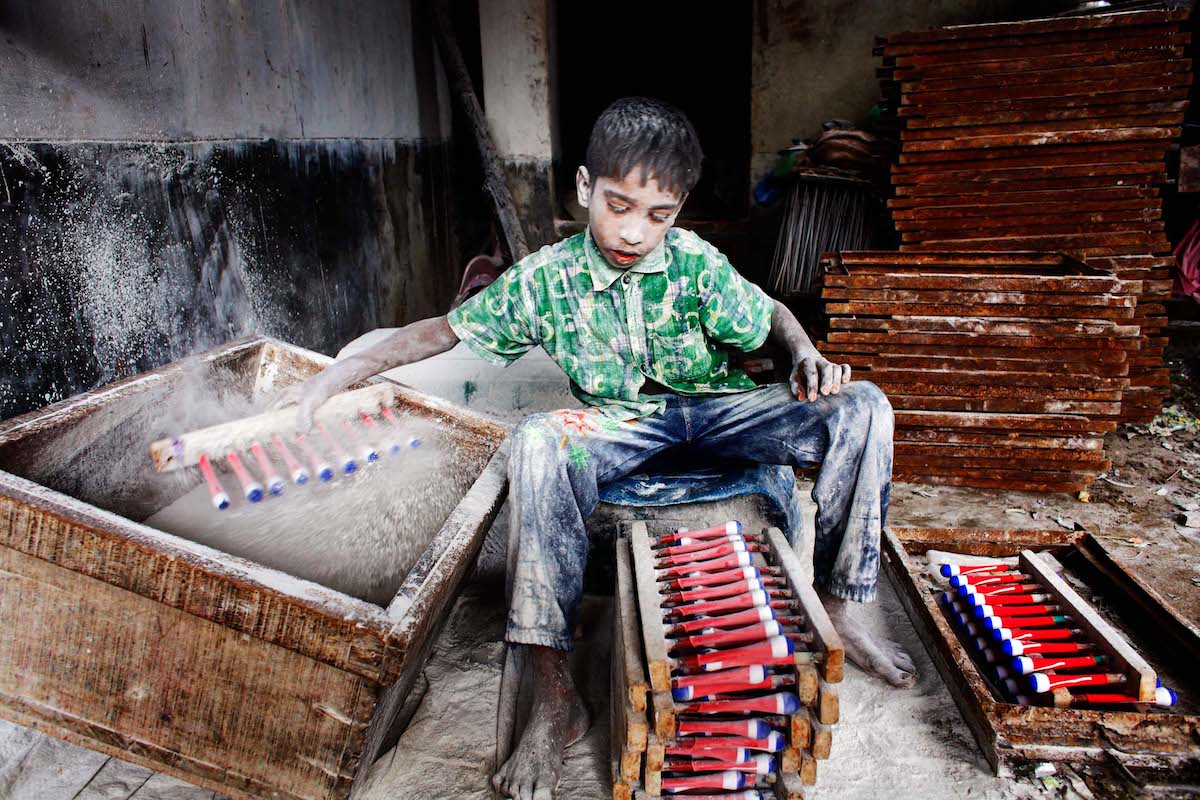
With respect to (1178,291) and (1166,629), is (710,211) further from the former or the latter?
(1166,629)

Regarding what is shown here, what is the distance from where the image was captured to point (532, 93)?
21.2 ft

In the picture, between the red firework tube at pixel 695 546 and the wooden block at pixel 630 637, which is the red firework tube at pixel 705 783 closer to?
the wooden block at pixel 630 637

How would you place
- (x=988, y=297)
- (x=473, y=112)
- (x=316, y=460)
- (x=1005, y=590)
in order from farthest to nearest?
(x=473, y=112)
(x=988, y=297)
(x=1005, y=590)
(x=316, y=460)

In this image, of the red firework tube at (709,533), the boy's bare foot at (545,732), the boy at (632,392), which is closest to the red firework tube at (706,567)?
the red firework tube at (709,533)

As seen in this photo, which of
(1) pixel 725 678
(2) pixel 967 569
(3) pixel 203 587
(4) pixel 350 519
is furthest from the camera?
(2) pixel 967 569

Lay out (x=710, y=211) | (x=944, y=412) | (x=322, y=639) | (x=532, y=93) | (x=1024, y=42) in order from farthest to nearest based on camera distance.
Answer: (x=710, y=211) → (x=532, y=93) → (x=1024, y=42) → (x=944, y=412) → (x=322, y=639)

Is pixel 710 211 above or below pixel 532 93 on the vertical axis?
below

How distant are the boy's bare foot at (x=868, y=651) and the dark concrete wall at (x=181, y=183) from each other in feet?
8.18

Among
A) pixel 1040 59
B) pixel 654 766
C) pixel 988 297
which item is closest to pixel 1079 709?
pixel 654 766

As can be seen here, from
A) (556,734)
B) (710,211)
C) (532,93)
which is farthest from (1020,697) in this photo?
(710,211)

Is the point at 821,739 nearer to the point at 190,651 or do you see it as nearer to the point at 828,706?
the point at 828,706

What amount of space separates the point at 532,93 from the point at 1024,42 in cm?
372

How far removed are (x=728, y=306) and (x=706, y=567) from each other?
83 centimetres

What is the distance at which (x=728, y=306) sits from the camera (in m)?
2.47
